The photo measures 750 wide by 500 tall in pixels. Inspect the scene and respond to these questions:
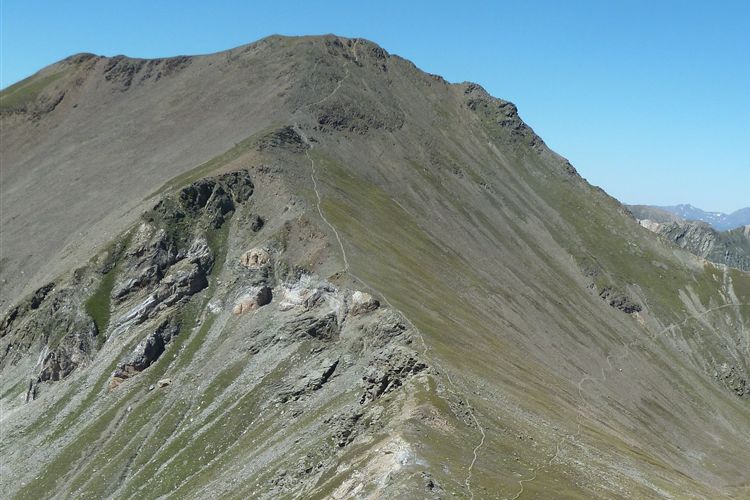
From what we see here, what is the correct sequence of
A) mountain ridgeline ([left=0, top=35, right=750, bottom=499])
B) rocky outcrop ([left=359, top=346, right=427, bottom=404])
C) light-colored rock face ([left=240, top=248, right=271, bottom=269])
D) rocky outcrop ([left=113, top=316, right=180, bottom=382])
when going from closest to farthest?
mountain ridgeline ([left=0, top=35, right=750, bottom=499]), rocky outcrop ([left=359, top=346, right=427, bottom=404]), rocky outcrop ([left=113, top=316, right=180, bottom=382]), light-colored rock face ([left=240, top=248, right=271, bottom=269])

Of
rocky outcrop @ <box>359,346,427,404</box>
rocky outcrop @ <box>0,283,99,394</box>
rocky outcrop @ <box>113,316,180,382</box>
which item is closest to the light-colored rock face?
rocky outcrop @ <box>113,316,180,382</box>

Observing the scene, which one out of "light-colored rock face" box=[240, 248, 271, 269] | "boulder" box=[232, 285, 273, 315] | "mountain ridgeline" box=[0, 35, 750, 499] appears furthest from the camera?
"light-colored rock face" box=[240, 248, 271, 269]

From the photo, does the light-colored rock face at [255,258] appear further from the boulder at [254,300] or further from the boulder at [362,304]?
the boulder at [362,304]

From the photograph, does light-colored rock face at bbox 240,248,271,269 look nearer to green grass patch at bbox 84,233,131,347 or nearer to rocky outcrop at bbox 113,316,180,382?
rocky outcrop at bbox 113,316,180,382

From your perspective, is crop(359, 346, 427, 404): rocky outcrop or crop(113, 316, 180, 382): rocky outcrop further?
crop(113, 316, 180, 382): rocky outcrop

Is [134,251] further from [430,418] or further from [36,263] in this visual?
[430,418]

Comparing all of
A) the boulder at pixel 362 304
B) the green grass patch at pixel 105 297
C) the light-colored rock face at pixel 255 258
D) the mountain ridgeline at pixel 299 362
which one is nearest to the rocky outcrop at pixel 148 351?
the mountain ridgeline at pixel 299 362
